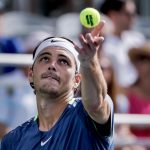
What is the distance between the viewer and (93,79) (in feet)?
18.0

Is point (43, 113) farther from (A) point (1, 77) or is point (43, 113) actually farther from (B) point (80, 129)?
(A) point (1, 77)

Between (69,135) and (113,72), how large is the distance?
2819 millimetres

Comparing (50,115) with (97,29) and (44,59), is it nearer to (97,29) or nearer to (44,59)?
(44,59)

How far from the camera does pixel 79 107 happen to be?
590 cm

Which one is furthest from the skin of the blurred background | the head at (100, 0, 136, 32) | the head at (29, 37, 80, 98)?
the head at (100, 0, 136, 32)

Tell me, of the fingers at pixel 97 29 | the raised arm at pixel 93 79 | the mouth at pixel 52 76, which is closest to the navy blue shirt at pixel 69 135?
the raised arm at pixel 93 79

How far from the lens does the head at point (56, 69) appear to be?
592cm

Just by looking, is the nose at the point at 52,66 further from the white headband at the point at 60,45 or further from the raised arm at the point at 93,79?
the raised arm at the point at 93,79

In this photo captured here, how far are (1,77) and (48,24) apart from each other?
140 inches

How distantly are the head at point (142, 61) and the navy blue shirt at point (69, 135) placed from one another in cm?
254

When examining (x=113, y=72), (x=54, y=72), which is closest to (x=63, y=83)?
(x=54, y=72)

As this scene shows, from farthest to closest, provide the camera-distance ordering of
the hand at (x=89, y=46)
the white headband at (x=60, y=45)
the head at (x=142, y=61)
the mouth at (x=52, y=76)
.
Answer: the head at (x=142, y=61) → the white headband at (x=60, y=45) → the mouth at (x=52, y=76) → the hand at (x=89, y=46)

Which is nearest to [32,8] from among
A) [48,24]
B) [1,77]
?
[48,24]

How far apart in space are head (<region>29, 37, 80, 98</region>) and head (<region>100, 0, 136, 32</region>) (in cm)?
413
